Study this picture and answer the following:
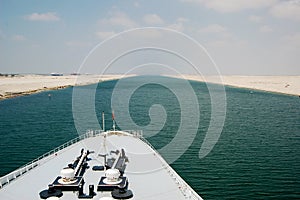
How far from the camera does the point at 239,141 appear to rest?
57594 millimetres

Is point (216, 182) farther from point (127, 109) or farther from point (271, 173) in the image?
point (127, 109)

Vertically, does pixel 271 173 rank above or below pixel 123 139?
below

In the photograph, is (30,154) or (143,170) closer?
(143,170)

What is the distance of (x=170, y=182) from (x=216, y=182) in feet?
40.7

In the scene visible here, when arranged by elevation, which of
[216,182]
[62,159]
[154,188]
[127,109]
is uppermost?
[127,109]

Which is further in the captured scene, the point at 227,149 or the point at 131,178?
the point at 227,149

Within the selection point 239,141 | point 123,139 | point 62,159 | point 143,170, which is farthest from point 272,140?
point 62,159

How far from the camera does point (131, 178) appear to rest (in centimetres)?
2831

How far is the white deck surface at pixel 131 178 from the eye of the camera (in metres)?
24.2

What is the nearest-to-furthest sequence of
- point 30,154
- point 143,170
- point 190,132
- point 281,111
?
point 143,170 < point 30,154 < point 190,132 < point 281,111

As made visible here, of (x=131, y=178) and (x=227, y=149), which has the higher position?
(x=131, y=178)

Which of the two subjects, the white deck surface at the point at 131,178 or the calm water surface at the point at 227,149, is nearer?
the white deck surface at the point at 131,178

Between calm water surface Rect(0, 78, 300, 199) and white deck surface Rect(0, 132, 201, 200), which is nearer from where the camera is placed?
white deck surface Rect(0, 132, 201, 200)

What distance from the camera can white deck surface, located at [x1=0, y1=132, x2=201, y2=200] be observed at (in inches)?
953
